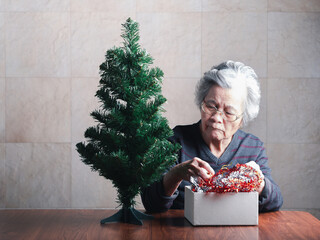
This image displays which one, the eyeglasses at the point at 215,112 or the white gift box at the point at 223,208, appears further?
the eyeglasses at the point at 215,112

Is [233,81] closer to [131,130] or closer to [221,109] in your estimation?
[221,109]

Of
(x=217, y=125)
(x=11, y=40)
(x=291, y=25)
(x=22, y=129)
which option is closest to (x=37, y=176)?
(x=22, y=129)

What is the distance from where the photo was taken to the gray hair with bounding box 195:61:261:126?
1740 millimetres

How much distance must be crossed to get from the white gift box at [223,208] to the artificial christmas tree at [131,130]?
5.8 inches

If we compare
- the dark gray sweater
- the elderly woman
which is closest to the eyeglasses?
the elderly woman

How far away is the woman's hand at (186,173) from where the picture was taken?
4.20 feet

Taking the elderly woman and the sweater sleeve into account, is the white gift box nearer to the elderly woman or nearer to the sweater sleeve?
the sweater sleeve

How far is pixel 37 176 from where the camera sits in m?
2.61

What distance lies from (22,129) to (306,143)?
180 cm

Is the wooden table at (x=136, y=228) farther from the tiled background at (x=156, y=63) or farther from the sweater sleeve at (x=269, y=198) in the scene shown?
the tiled background at (x=156, y=63)

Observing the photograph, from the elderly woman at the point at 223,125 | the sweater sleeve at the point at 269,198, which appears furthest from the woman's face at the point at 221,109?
the sweater sleeve at the point at 269,198

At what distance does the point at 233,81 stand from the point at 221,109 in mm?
134

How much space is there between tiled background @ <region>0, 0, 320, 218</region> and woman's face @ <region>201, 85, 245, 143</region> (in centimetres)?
82

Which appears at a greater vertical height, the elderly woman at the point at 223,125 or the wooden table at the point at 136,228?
the elderly woman at the point at 223,125
